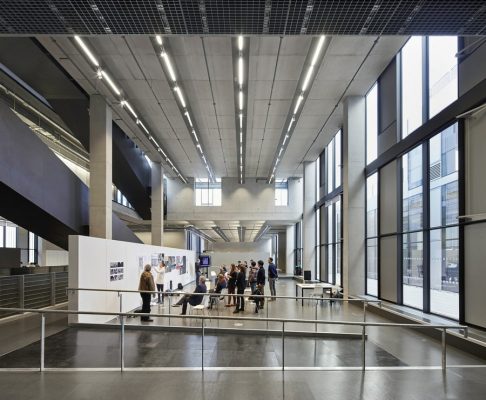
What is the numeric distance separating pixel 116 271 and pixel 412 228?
315 inches

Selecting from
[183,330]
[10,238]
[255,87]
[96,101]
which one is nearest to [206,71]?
[255,87]

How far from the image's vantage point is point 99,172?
46.6ft

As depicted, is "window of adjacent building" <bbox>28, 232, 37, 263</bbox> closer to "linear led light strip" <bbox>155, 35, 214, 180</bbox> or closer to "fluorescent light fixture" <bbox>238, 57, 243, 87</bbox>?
"linear led light strip" <bbox>155, 35, 214, 180</bbox>

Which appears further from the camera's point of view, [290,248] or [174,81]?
[290,248]

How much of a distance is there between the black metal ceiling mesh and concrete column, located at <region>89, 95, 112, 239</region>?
9.56m

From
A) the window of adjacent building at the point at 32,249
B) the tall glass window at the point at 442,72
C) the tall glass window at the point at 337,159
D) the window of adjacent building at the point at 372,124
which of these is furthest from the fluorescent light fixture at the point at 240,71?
the window of adjacent building at the point at 32,249

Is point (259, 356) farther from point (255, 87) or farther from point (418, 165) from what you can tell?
point (255, 87)

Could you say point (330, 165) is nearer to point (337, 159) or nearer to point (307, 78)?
point (337, 159)

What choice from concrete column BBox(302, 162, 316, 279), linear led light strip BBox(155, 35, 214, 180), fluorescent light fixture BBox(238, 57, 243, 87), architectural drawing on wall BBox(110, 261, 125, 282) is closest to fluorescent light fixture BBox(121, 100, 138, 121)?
linear led light strip BBox(155, 35, 214, 180)

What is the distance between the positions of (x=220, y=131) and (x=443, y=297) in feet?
38.2

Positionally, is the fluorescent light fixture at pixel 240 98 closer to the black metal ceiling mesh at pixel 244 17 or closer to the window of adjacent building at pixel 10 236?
the black metal ceiling mesh at pixel 244 17

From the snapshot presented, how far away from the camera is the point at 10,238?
1070 inches

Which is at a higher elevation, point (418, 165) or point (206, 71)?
point (206, 71)

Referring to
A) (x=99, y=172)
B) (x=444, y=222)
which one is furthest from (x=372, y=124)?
(x=99, y=172)
